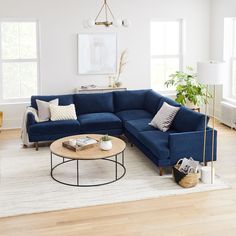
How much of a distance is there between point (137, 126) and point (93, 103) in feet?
4.71

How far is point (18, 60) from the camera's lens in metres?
8.88

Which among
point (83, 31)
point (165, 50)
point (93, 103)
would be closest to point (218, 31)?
point (165, 50)

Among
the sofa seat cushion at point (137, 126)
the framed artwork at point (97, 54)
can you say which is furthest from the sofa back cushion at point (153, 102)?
the framed artwork at point (97, 54)

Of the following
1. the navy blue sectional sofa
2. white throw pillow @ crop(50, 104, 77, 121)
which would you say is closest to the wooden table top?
the navy blue sectional sofa

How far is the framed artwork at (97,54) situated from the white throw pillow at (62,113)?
1.60m

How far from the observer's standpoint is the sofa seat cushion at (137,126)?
22.6 ft

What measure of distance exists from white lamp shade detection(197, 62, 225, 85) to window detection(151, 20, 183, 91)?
419cm

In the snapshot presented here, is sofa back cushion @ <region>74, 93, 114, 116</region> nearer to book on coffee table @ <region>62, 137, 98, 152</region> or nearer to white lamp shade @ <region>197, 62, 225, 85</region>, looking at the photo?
book on coffee table @ <region>62, 137, 98, 152</region>

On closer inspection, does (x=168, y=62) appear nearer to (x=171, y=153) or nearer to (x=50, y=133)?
(x=50, y=133)

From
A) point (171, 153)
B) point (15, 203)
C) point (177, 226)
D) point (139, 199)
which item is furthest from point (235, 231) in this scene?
point (15, 203)

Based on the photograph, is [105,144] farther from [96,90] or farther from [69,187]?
[96,90]

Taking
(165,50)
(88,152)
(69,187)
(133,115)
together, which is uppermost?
(165,50)

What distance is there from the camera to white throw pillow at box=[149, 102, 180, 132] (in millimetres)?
6730

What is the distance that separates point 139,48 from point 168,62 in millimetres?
845
